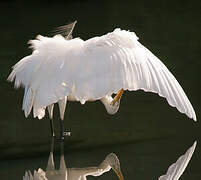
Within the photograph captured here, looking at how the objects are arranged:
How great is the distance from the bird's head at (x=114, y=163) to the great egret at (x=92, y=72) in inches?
28.3

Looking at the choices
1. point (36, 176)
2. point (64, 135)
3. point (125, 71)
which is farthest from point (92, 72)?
point (64, 135)

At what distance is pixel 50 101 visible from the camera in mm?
7086

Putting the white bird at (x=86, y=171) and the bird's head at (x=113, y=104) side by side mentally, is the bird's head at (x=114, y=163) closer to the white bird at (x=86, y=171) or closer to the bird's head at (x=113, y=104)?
the white bird at (x=86, y=171)

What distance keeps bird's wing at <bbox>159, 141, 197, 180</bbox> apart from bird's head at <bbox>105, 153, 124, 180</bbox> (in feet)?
1.40

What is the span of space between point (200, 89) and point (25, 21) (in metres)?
6.88

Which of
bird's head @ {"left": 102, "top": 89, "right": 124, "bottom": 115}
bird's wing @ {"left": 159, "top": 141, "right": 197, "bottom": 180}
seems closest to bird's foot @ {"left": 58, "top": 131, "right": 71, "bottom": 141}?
bird's head @ {"left": 102, "top": 89, "right": 124, "bottom": 115}

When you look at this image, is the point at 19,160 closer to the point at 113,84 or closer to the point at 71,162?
the point at 71,162

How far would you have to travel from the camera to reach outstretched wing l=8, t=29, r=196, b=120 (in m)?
6.97

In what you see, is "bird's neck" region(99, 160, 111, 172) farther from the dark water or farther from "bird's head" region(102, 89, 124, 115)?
"bird's head" region(102, 89, 124, 115)

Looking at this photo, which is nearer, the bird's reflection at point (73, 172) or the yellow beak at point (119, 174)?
the yellow beak at point (119, 174)

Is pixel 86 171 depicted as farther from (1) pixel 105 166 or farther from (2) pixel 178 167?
(2) pixel 178 167

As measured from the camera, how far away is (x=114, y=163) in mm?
7516

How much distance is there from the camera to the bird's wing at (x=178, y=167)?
6.99 meters

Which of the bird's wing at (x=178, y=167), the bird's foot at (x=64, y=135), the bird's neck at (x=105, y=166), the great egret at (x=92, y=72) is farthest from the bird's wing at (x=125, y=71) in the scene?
the bird's foot at (x=64, y=135)
